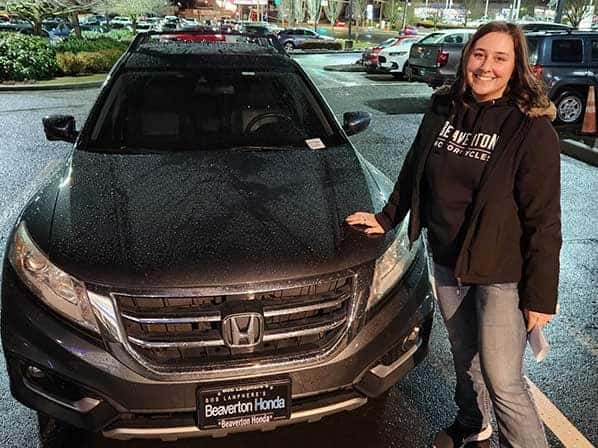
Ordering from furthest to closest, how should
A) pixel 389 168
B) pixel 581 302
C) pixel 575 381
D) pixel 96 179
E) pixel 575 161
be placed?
pixel 575 161
pixel 389 168
pixel 581 302
pixel 575 381
pixel 96 179

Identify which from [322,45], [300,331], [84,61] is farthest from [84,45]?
[322,45]

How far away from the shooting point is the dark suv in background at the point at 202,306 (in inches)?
76.9

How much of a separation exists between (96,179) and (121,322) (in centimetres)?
99

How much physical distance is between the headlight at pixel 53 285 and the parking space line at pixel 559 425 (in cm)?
206

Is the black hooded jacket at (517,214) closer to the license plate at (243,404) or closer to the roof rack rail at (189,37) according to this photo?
the license plate at (243,404)

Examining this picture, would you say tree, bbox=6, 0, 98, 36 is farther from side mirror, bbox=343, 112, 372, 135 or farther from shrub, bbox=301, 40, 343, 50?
side mirror, bbox=343, 112, 372, 135

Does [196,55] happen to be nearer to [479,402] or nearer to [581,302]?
[479,402]

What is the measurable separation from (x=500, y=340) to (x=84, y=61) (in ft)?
52.2

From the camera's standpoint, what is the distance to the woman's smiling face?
1.85 metres

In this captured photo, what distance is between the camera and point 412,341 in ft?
7.63

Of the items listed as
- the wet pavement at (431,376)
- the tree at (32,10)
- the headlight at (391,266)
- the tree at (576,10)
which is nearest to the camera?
the headlight at (391,266)

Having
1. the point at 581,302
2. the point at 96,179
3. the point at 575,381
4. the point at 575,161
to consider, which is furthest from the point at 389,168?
the point at 96,179

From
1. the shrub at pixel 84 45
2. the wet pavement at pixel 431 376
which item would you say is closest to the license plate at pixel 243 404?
the wet pavement at pixel 431 376

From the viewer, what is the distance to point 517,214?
1856 mm
